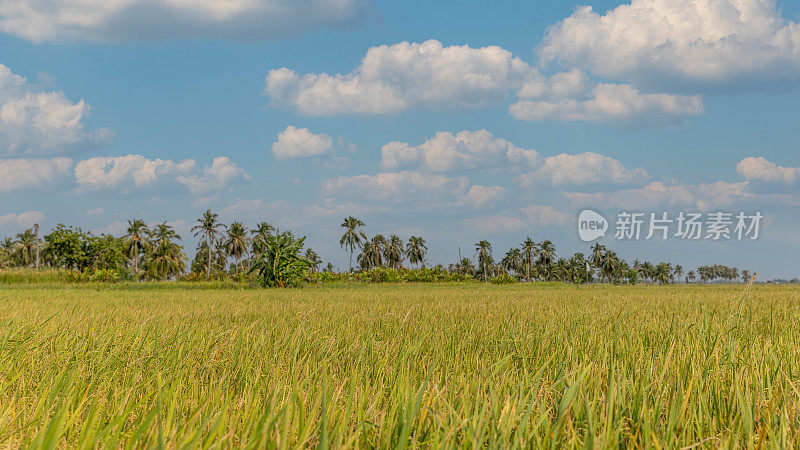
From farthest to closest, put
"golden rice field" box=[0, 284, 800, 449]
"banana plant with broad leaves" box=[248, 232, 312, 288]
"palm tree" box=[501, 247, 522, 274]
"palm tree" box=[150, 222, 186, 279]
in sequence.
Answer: "palm tree" box=[501, 247, 522, 274] < "palm tree" box=[150, 222, 186, 279] < "banana plant with broad leaves" box=[248, 232, 312, 288] < "golden rice field" box=[0, 284, 800, 449]

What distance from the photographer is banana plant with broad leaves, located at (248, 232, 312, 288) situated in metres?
23.3

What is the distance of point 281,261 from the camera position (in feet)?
76.5

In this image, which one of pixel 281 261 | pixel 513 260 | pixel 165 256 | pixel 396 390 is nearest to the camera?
pixel 396 390

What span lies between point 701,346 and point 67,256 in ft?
165

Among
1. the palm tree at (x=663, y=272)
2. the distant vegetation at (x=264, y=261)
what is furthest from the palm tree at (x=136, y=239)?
Result: the palm tree at (x=663, y=272)

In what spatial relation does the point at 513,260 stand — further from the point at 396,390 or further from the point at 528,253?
the point at 396,390

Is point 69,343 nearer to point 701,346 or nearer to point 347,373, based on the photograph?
point 347,373

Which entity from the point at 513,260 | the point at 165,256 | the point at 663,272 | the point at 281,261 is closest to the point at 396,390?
the point at 281,261

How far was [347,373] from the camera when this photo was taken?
295cm

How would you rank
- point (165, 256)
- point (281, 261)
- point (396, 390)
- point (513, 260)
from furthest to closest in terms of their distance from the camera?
1. point (513, 260)
2. point (165, 256)
3. point (281, 261)
4. point (396, 390)

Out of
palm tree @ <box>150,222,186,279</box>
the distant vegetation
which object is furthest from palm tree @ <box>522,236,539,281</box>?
palm tree @ <box>150,222,186,279</box>

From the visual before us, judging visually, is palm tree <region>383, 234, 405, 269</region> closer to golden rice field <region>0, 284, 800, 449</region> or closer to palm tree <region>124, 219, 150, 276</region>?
palm tree <region>124, 219, 150, 276</region>

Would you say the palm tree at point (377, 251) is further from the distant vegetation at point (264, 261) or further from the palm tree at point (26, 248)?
the palm tree at point (26, 248)

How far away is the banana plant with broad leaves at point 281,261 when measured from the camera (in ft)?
76.5
